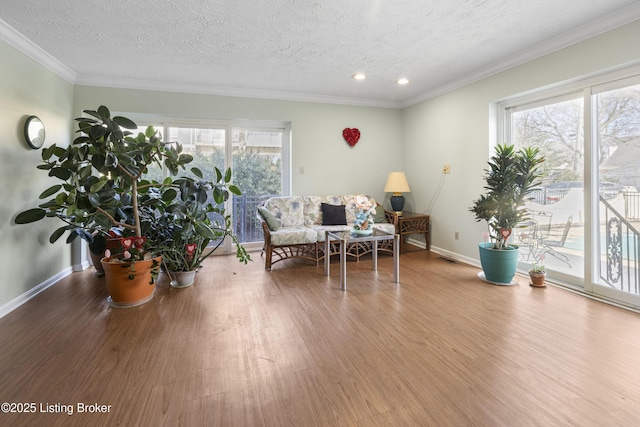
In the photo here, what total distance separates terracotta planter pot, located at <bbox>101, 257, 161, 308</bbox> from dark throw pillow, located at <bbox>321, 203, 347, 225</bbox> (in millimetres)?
2412

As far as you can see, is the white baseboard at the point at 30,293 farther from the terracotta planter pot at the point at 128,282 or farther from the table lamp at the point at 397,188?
the table lamp at the point at 397,188

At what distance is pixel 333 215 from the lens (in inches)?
180

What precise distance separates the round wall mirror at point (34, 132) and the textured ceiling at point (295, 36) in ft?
2.34

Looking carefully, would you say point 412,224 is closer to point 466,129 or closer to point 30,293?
point 466,129

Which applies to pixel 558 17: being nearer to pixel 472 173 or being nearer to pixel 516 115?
pixel 516 115

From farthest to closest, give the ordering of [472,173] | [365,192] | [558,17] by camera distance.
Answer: [365,192], [472,173], [558,17]

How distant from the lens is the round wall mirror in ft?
9.51

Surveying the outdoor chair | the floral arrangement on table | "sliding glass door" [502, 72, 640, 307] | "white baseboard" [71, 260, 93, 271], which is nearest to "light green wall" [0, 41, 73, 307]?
"white baseboard" [71, 260, 93, 271]

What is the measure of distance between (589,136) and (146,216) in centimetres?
449

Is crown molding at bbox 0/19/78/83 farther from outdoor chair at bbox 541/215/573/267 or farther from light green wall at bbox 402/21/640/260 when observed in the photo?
outdoor chair at bbox 541/215/573/267

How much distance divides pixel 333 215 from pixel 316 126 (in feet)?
4.95

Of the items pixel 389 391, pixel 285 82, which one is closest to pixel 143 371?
pixel 389 391

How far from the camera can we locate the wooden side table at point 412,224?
4.72 metres

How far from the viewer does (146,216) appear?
10.9ft
